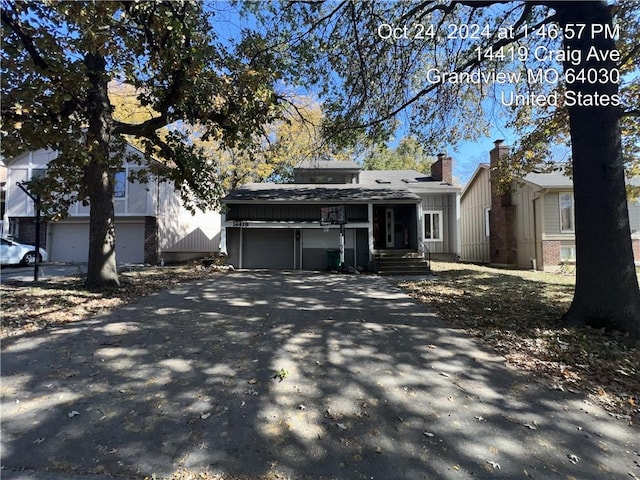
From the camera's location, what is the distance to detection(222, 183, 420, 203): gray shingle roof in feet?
51.8

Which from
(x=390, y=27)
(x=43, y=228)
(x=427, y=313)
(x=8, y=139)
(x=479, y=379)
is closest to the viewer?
(x=479, y=379)

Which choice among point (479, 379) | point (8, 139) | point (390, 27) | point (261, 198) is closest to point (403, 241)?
point (261, 198)

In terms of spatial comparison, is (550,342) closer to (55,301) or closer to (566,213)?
(55,301)

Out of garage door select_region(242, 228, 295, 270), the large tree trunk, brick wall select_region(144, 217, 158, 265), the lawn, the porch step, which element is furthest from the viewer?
brick wall select_region(144, 217, 158, 265)

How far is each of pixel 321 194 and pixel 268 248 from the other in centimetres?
355

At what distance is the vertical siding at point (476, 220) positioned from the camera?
2042 centimetres

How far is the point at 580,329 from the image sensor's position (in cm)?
559

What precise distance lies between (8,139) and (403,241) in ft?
51.1

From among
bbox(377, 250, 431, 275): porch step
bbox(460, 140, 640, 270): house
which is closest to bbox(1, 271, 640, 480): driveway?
bbox(377, 250, 431, 275): porch step

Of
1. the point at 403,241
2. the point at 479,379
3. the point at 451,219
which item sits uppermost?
the point at 451,219

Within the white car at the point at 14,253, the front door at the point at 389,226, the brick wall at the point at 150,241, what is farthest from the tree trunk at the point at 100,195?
the front door at the point at 389,226

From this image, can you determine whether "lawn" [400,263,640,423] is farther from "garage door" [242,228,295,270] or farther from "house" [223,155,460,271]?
"garage door" [242,228,295,270]

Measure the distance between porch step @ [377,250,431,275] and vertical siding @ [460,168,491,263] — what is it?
733 centimetres

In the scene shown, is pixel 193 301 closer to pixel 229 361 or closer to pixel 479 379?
pixel 229 361
